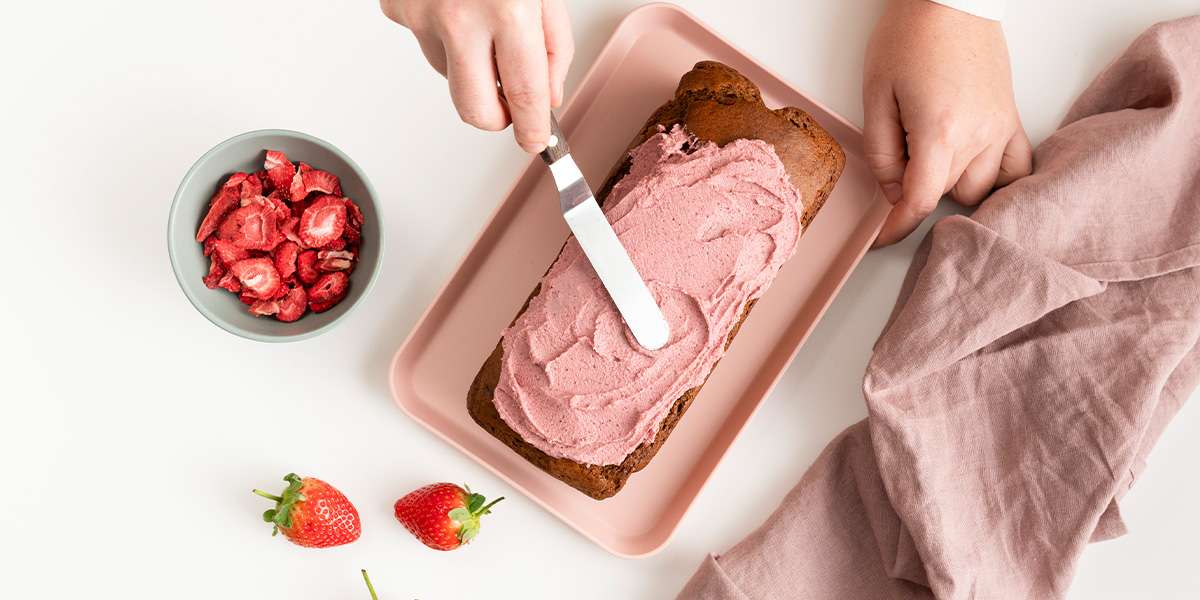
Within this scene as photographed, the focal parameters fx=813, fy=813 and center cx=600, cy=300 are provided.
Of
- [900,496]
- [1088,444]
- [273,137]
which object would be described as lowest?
[273,137]

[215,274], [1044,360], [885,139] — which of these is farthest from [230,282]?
[1044,360]

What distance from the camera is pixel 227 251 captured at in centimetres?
143

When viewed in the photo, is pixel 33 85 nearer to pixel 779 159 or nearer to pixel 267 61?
pixel 267 61

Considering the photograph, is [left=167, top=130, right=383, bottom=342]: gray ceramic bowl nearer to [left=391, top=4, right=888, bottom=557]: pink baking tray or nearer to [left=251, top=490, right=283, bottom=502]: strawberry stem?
[left=391, top=4, right=888, bottom=557]: pink baking tray

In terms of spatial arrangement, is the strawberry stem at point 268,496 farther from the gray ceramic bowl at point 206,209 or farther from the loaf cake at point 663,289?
the loaf cake at point 663,289

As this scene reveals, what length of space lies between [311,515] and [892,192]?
1.25 meters

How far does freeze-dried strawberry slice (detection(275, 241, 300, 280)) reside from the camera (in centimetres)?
145

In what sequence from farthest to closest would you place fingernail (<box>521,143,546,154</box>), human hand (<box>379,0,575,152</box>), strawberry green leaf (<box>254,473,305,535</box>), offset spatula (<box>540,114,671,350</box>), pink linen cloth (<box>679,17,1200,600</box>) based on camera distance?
strawberry green leaf (<box>254,473,305,535</box>), pink linen cloth (<box>679,17,1200,600</box>), offset spatula (<box>540,114,671,350</box>), fingernail (<box>521,143,546,154</box>), human hand (<box>379,0,575,152</box>)

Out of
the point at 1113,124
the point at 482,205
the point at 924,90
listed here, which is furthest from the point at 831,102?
the point at 482,205

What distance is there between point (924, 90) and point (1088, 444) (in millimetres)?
683

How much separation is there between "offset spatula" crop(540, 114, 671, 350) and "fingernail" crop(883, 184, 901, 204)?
55 cm

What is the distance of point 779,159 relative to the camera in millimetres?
1383

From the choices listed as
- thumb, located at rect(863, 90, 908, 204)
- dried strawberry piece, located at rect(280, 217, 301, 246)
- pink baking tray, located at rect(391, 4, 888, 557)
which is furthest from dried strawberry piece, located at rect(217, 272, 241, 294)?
thumb, located at rect(863, 90, 908, 204)

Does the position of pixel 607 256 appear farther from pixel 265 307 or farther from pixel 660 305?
pixel 265 307
